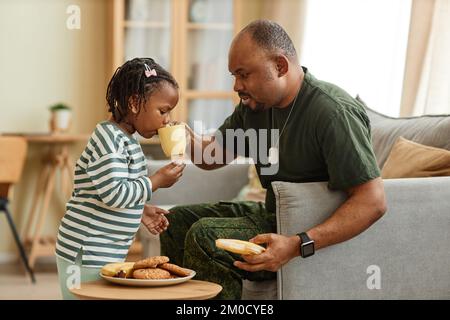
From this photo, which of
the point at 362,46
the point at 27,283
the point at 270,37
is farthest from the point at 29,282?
the point at 270,37

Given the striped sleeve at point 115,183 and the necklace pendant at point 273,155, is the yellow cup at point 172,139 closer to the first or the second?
the striped sleeve at point 115,183

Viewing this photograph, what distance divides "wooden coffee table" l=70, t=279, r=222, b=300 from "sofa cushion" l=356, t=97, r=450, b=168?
1.08m

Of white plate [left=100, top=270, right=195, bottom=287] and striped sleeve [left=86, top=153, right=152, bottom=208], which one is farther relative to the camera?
striped sleeve [left=86, top=153, right=152, bottom=208]

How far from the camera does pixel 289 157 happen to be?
7.52 feet

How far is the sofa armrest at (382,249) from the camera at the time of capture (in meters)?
2.13

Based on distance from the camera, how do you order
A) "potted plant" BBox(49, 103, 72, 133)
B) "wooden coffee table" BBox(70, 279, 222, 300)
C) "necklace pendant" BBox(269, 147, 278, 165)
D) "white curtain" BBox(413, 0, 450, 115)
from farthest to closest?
"potted plant" BBox(49, 103, 72, 133)
"white curtain" BBox(413, 0, 450, 115)
"necklace pendant" BBox(269, 147, 278, 165)
"wooden coffee table" BBox(70, 279, 222, 300)

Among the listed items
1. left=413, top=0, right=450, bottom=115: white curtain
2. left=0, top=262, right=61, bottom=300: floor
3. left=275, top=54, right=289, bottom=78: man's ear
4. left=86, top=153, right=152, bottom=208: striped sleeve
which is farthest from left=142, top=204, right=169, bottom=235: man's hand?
left=0, top=262, right=61, bottom=300: floor

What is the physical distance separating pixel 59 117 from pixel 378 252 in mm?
3058

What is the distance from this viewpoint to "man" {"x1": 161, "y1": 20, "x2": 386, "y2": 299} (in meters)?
2.09

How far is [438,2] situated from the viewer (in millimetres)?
3355

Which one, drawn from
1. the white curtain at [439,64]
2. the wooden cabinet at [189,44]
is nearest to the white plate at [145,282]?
the white curtain at [439,64]

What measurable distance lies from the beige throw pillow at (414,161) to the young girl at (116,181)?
816 millimetres

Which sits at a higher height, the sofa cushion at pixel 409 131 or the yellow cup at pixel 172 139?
the yellow cup at pixel 172 139

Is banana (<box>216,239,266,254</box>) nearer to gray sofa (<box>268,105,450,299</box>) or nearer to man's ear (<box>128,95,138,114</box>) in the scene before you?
gray sofa (<box>268,105,450,299</box>)
